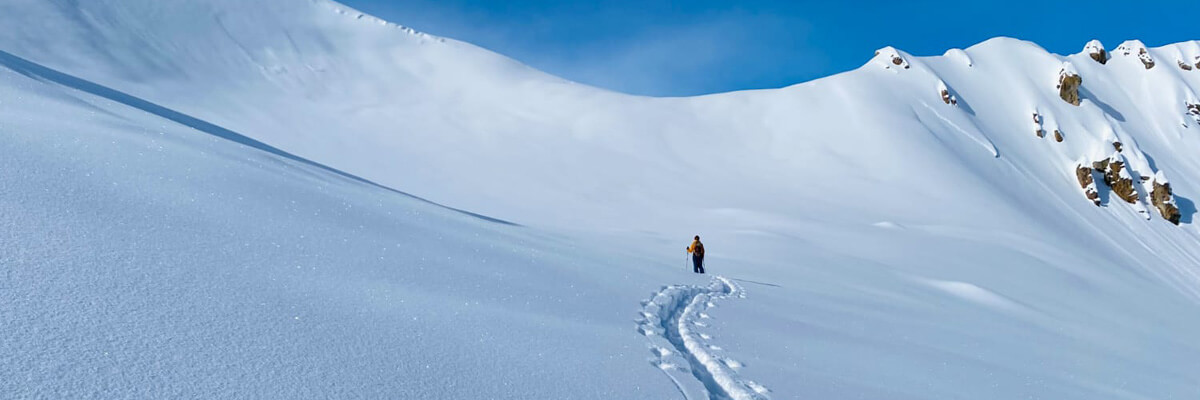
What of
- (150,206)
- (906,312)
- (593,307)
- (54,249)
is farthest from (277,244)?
(906,312)

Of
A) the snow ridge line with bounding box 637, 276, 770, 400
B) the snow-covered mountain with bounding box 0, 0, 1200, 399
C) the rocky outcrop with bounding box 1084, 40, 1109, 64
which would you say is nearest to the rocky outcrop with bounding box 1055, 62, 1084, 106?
the snow-covered mountain with bounding box 0, 0, 1200, 399

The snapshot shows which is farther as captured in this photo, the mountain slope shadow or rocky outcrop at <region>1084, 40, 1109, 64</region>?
rocky outcrop at <region>1084, 40, 1109, 64</region>

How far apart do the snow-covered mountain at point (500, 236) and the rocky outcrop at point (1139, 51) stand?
4492 centimetres

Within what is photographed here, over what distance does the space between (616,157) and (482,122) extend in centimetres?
1110

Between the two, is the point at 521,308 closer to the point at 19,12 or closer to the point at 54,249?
the point at 54,249

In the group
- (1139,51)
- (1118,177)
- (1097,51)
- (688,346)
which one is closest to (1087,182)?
(1118,177)

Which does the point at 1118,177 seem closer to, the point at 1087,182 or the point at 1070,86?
the point at 1087,182

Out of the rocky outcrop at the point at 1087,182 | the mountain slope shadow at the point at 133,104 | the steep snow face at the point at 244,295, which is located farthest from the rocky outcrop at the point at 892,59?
the steep snow face at the point at 244,295

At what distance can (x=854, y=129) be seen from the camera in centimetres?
5678

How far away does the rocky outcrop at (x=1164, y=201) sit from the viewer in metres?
64.8

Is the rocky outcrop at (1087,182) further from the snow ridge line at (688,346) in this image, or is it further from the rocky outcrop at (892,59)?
the snow ridge line at (688,346)

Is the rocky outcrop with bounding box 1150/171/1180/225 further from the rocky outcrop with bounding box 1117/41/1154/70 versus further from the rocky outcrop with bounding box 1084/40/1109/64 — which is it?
the rocky outcrop with bounding box 1117/41/1154/70

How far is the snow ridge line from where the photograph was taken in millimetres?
5875

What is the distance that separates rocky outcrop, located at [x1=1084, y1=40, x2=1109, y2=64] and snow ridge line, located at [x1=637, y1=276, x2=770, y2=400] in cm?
11013
